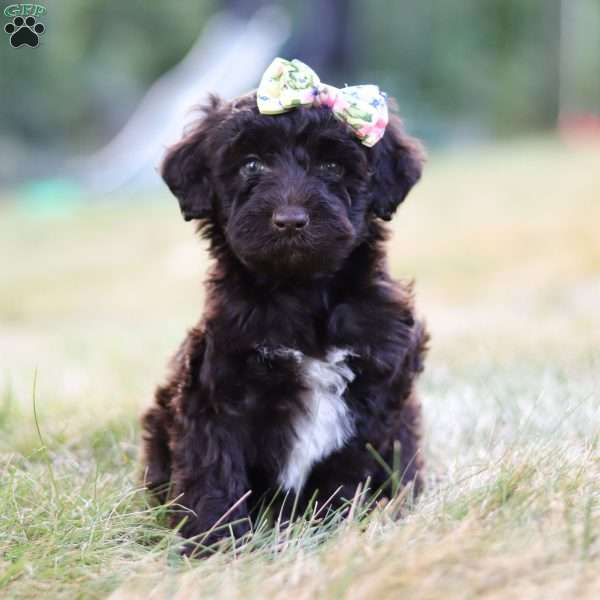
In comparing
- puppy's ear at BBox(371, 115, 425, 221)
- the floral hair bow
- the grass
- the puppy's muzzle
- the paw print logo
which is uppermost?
the paw print logo

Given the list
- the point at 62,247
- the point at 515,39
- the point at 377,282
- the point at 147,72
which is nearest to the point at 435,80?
the point at 515,39

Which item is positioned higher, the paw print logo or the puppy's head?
the paw print logo

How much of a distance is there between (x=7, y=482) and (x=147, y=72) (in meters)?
31.9

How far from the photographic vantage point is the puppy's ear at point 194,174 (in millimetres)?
3998

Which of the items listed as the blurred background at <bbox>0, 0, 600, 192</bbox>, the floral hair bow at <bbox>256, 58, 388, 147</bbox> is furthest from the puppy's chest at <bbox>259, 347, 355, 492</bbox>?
the blurred background at <bbox>0, 0, 600, 192</bbox>

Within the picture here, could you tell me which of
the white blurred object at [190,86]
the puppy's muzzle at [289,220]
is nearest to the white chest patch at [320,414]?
the puppy's muzzle at [289,220]

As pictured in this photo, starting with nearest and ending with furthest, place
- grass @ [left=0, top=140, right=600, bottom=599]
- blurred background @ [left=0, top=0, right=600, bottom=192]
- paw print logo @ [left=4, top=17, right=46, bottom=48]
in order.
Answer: grass @ [left=0, top=140, right=600, bottom=599] < paw print logo @ [left=4, top=17, right=46, bottom=48] < blurred background @ [left=0, top=0, right=600, bottom=192]

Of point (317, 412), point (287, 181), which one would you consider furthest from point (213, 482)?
point (287, 181)

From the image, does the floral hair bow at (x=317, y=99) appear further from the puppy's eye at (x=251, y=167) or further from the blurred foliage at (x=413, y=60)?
the blurred foliage at (x=413, y=60)

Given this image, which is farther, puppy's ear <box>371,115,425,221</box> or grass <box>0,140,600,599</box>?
puppy's ear <box>371,115,425,221</box>

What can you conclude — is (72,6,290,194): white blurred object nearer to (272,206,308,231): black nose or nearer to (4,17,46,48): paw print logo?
(4,17,46,48): paw print logo

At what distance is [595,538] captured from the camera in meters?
2.92

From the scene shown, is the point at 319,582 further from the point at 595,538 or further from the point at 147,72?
the point at 147,72

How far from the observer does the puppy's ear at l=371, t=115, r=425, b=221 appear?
13.2 feet
